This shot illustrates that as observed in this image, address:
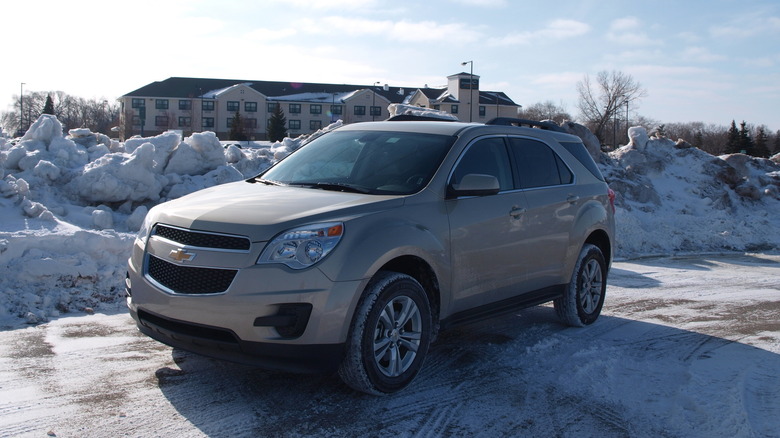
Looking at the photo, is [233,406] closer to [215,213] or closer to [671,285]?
[215,213]

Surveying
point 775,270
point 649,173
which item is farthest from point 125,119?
point 775,270

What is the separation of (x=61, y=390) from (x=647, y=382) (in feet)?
13.8

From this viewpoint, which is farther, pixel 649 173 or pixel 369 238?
pixel 649 173

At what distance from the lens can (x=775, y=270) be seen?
12.1m

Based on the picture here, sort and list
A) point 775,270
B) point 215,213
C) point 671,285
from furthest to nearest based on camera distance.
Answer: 1. point 775,270
2. point 671,285
3. point 215,213

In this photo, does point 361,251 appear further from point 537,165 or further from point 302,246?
point 537,165

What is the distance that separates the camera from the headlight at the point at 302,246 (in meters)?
4.33

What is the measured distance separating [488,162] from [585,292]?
6.48 feet

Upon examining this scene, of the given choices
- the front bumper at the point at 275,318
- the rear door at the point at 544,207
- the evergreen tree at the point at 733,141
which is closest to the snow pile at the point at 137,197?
the front bumper at the point at 275,318

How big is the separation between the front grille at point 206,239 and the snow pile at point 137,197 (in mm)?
2581

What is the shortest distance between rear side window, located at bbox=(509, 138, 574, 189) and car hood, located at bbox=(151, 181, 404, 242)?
5.85ft

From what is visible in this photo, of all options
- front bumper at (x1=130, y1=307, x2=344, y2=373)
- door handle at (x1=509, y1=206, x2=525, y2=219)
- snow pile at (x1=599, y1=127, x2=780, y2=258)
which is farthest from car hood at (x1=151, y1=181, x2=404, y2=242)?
snow pile at (x1=599, y1=127, x2=780, y2=258)

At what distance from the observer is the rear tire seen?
6.88m

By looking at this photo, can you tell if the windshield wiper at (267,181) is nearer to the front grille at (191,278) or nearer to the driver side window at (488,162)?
the front grille at (191,278)
